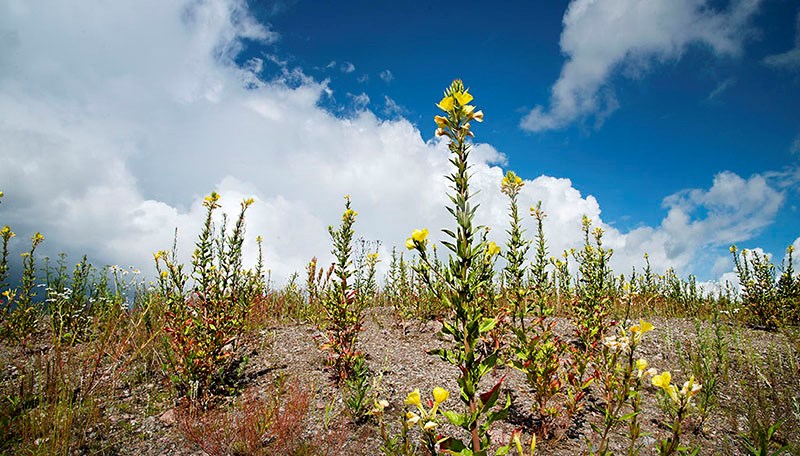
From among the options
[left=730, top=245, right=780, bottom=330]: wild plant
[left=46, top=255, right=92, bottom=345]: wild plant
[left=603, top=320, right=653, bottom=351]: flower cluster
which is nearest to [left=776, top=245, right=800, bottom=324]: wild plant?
[left=730, top=245, right=780, bottom=330]: wild plant

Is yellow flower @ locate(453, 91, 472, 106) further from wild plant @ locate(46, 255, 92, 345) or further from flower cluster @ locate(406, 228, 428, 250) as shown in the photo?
wild plant @ locate(46, 255, 92, 345)

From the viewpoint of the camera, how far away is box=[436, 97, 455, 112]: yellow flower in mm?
1984

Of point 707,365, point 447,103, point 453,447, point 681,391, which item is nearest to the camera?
point 681,391

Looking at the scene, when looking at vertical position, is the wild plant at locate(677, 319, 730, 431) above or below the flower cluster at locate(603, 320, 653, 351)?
below

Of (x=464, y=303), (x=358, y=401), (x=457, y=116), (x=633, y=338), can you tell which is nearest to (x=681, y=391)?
(x=633, y=338)

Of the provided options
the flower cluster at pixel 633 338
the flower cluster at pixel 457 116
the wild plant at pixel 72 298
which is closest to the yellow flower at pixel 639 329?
the flower cluster at pixel 633 338

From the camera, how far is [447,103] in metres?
1.99

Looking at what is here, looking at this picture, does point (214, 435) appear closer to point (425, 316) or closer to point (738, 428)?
point (425, 316)

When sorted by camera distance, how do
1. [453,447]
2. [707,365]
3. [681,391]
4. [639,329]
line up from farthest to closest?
1. [707,365]
2. [639,329]
3. [453,447]
4. [681,391]

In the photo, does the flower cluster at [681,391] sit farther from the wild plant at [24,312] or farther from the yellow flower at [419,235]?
the wild plant at [24,312]

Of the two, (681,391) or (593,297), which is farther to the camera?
(593,297)

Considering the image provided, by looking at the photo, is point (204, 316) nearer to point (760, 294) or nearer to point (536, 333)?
point (536, 333)

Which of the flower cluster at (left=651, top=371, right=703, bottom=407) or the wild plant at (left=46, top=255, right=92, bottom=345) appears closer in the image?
the flower cluster at (left=651, top=371, right=703, bottom=407)

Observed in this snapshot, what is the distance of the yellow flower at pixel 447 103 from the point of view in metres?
1.98
